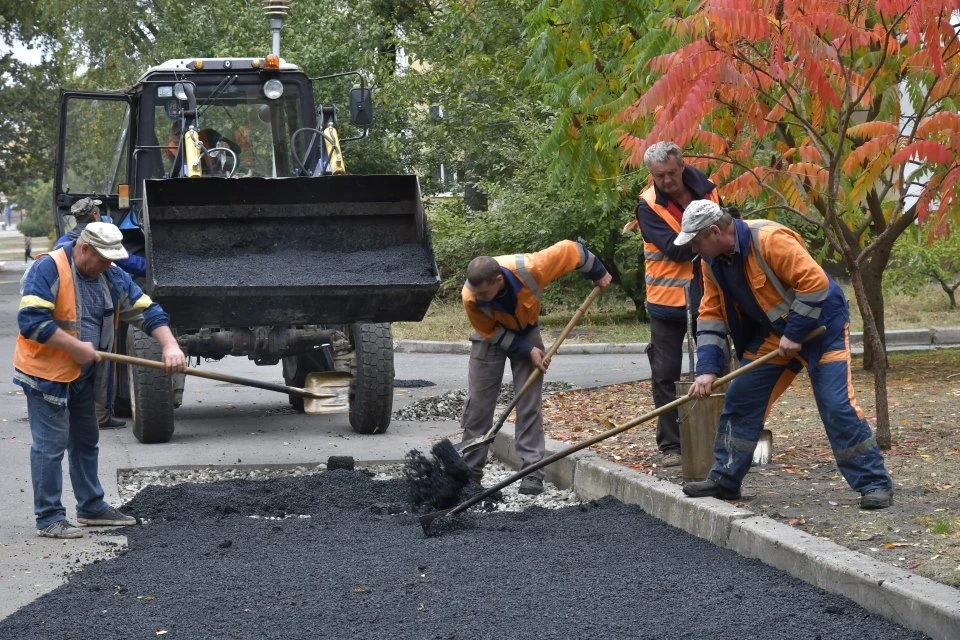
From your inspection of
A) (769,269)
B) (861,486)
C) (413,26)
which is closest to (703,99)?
(769,269)

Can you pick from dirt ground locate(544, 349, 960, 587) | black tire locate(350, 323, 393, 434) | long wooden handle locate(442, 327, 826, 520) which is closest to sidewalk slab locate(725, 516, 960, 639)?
dirt ground locate(544, 349, 960, 587)

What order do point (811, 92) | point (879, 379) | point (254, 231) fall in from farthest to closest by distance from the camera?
point (254, 231) → point (811, 92) → point (879, 379)

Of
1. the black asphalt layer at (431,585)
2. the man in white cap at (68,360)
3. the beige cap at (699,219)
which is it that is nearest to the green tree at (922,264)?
the beige cap at (699,219)

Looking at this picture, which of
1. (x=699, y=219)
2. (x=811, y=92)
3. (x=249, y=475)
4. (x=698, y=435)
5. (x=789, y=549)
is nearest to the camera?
(x=789, y=549)

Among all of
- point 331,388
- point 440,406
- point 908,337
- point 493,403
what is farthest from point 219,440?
point 908,337

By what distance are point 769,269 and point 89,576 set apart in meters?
3.27

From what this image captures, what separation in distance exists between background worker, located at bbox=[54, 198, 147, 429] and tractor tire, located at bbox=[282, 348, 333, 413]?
1511mm

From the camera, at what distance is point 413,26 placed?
1008 inches

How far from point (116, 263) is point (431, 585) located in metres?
4.93

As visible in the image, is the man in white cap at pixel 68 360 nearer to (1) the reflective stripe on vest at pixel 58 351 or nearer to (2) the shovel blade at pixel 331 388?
(1) the reflective stripe on vest at pixel 58 351

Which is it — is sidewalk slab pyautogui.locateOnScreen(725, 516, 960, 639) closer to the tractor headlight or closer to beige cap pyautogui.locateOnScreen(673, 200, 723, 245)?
beige cap pyautogui.locateOnScreen(673, 200, 723, 245)

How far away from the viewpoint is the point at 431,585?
5.37 meters

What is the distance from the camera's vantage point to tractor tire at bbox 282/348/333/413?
1138cm

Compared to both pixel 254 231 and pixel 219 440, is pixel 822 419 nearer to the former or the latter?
pixel 254 231
